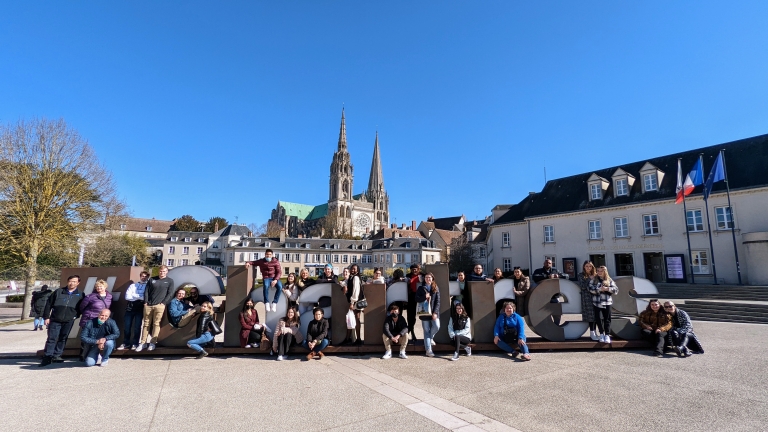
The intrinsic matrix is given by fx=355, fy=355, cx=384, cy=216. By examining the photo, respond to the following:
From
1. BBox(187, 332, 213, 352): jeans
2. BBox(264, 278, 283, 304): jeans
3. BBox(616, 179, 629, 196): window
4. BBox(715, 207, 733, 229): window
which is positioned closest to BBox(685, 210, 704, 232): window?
BBox(715, 207, 733, 229): window

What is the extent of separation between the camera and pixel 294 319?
30.2 ft

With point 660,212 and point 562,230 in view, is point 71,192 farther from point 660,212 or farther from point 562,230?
point 660,212

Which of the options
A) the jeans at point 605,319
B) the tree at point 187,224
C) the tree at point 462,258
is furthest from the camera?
the tree at point 187,224

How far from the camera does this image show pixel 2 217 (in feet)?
63.8

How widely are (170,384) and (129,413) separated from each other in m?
1.40

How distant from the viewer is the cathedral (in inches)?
4956

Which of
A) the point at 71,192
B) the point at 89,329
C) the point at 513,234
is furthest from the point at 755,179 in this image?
the point at 71,192

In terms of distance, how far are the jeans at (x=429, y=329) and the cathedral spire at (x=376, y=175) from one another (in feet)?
431

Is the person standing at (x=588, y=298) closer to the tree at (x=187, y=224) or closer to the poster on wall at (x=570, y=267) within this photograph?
the poster on wall at (x=570, y=267)

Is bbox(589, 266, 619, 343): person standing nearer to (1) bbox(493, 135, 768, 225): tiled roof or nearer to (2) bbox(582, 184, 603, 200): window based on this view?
(1) bbox(493, 135, 768, 225): tiled roof

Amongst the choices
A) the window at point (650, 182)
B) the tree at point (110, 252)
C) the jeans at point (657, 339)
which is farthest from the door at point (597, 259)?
the tree at point (110, 252)

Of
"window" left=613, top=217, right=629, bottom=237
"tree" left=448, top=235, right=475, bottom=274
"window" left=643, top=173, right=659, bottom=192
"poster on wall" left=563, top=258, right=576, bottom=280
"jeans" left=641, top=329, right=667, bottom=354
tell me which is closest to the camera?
"jeans" left=641, top=329, right=667, bottom=354

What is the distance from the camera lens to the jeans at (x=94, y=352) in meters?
8.23

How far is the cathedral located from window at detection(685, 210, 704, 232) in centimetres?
9607
